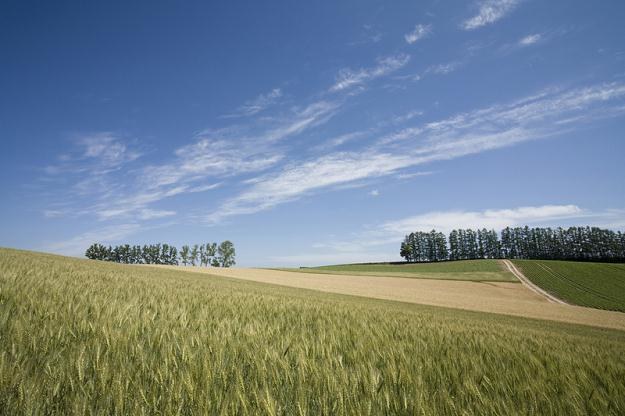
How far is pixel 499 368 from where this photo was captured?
2410 millimetres

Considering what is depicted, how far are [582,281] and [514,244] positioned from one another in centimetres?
13463

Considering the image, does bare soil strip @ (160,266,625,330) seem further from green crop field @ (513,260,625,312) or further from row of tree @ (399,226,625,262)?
row of tree @ (399,226,625,262)

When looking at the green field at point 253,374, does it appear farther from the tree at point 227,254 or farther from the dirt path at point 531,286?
the tree at point 227,254

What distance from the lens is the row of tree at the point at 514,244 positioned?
158m

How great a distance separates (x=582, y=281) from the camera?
5866 centimetres

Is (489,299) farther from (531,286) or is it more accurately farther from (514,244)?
(514,244)

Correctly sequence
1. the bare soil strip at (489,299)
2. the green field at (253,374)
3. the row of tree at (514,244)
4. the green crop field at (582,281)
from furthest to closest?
the row of tree at (514,244) → the green crop field at (582,281) → the bare soil strip at (489,299) → the green field at (253,374)

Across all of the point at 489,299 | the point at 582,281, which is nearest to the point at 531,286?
the point at 582,281

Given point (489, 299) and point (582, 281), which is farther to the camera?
point (582, 281)

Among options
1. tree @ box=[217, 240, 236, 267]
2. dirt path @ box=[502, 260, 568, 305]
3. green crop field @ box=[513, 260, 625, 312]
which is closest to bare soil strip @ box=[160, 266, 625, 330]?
dirt path @ box=[502, 260, 568, 305]

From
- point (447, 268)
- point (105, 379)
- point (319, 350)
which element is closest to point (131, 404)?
point (105, 379)

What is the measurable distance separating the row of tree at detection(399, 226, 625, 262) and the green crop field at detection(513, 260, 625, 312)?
8893cm

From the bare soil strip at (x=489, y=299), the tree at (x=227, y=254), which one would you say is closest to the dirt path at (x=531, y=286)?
the bare soil strip at (x=489, y=299)

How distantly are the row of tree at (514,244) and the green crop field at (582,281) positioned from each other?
88928 mm
